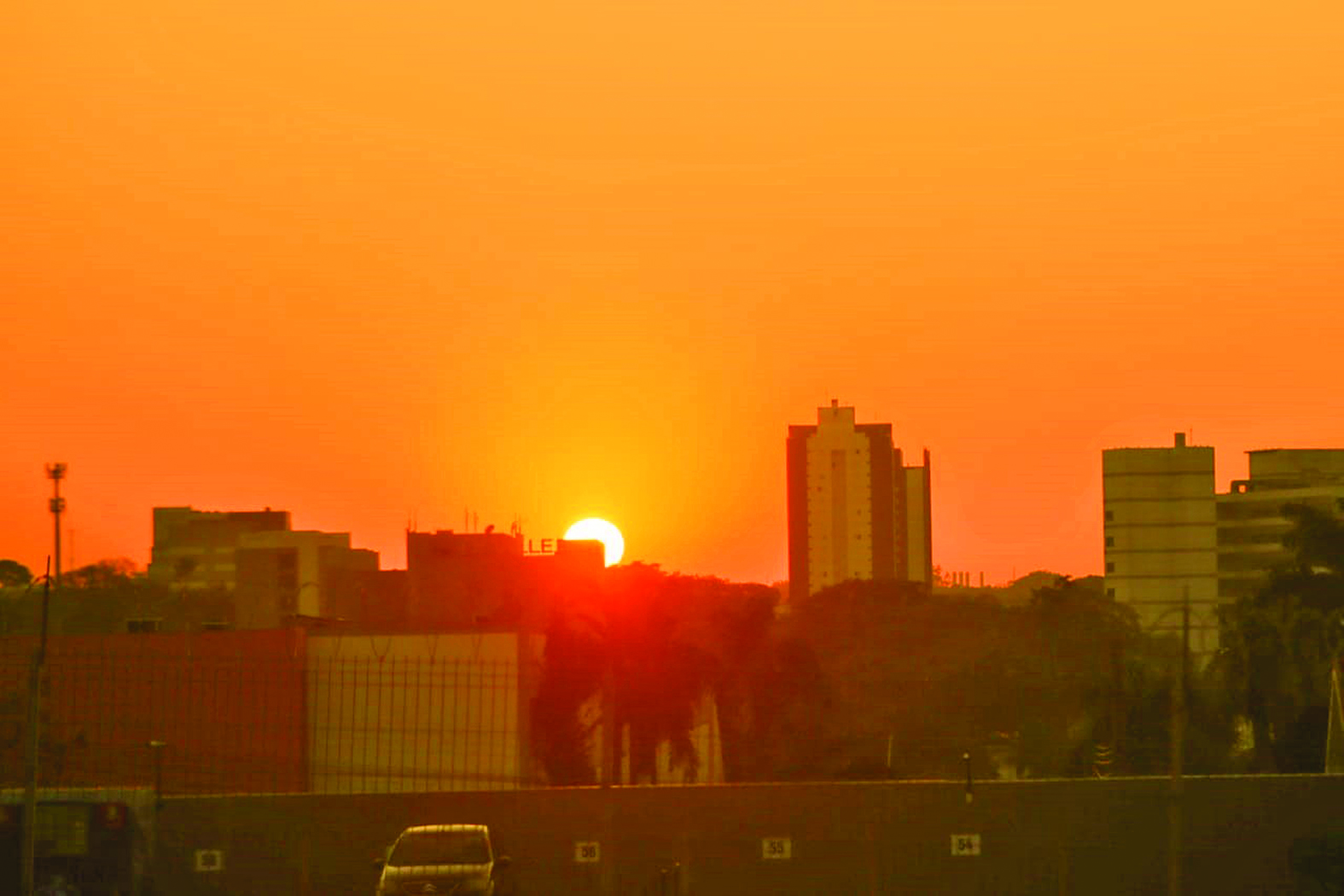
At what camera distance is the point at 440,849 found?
2630 cm

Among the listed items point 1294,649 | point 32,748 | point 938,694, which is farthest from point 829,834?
point 938,694

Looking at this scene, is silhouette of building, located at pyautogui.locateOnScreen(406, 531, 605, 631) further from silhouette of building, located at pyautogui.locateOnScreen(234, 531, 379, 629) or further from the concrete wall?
the concrete wall

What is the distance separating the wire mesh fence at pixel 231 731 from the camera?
40.6 m

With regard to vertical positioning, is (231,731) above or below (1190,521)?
below

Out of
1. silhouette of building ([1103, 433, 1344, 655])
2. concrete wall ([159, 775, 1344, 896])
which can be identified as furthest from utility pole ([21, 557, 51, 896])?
silhouette of building ([1103, 433, 1344, 655])

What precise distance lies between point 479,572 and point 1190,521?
9160 cm

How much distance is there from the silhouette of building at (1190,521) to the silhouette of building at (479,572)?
7919 centimetres

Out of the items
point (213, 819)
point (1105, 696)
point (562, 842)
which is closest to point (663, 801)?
point (562, 842)

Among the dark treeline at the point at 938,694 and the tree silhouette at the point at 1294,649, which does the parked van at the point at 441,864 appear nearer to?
the dark treeline at the point at 938,694

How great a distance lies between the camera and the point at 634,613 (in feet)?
202

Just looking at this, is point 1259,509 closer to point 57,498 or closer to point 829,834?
point 57,498

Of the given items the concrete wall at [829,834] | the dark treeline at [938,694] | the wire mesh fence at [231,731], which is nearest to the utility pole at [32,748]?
the concrete wall at [829,834]

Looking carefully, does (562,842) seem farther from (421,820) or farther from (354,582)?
(354,582)

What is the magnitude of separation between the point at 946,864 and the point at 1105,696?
22.2 metres
